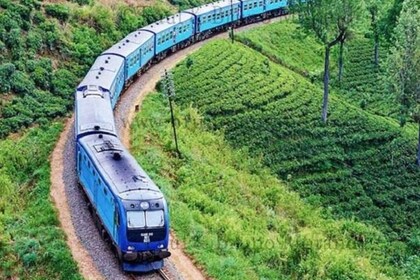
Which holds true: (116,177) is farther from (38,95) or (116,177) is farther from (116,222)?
(38,95)

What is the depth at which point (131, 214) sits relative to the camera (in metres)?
24.2

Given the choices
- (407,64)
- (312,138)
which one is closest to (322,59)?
(407,64)

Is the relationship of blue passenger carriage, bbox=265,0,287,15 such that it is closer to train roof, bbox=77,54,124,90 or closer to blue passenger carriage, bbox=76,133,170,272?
train roof, bbox=77,54,124,90

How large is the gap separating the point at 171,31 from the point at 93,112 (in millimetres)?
23782

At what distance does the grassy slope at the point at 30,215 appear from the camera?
2564 centimetres

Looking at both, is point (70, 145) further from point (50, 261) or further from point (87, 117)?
point (50, 261)

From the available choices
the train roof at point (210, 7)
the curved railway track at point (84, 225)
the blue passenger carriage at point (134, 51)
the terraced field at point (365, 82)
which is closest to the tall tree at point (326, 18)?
the terraced field at point (365, 82)

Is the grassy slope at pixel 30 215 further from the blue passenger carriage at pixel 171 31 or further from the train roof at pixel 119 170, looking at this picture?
the blue passenger carriage at pixel 171 31

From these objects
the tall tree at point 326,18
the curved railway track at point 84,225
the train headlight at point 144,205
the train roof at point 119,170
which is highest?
the tall tree at point 326,18

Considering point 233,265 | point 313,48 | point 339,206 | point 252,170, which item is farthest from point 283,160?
point 313,48

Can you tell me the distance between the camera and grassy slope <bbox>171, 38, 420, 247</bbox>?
131ft

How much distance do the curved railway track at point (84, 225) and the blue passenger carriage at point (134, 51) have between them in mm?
4362

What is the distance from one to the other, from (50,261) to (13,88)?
19973mm

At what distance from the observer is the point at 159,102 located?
4606 centimetres
